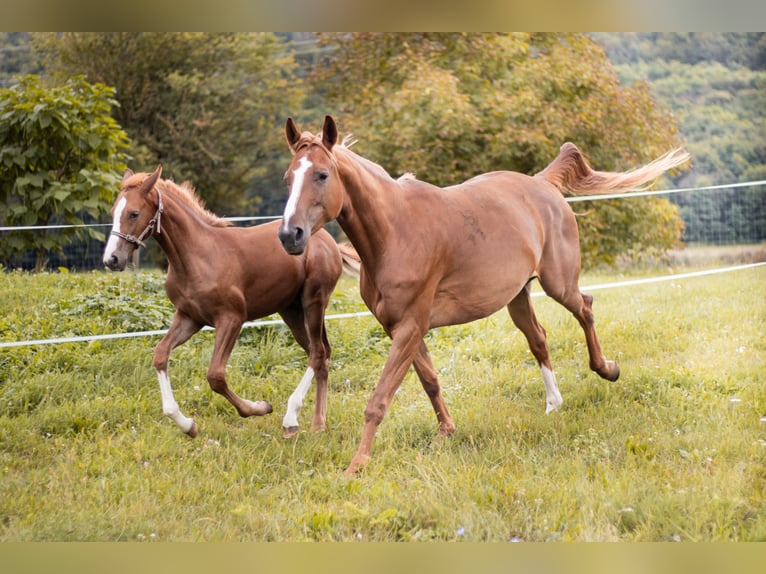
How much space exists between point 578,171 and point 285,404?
2690mm

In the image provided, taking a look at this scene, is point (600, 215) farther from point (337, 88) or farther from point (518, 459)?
point (518, 459)

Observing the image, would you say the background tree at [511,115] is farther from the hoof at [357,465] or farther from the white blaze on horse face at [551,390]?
the hoof at [357,465]

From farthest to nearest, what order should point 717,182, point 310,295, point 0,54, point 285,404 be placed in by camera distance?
point 0,54, point 717,182, point 285,404, point 310,295

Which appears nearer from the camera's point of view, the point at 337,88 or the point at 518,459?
the point at 518,459

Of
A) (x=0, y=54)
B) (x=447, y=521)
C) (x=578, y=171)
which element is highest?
(x=578, y=171)

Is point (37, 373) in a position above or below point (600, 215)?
above

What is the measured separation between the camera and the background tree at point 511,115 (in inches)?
478

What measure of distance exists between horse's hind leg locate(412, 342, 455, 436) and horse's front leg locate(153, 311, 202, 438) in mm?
1407

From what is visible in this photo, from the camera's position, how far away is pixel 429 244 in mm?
4715

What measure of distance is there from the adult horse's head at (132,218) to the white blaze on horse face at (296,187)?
98 cm

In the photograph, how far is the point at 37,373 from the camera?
6172mm

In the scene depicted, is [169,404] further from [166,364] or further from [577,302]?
[577,302]

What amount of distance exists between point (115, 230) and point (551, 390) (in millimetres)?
2987

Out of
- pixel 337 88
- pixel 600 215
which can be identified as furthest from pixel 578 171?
pixel 337 88
